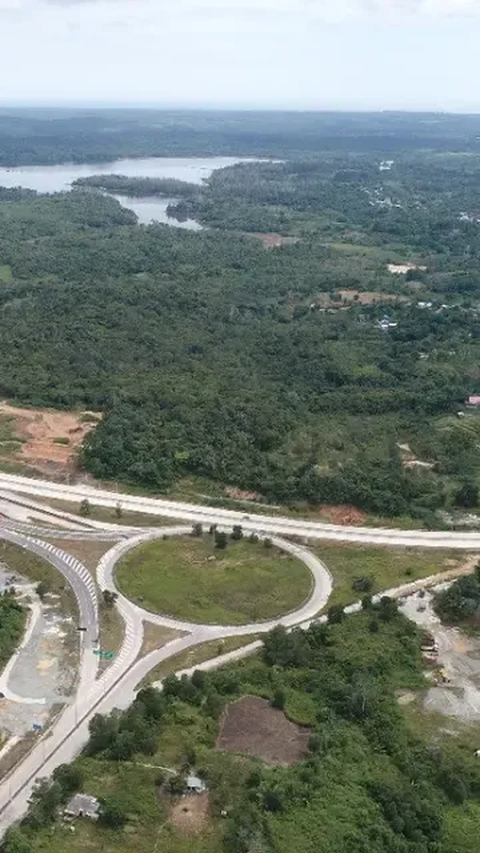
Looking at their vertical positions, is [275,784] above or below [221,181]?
below

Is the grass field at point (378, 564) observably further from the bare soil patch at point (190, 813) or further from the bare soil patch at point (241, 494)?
the bare soil patch at point (190, 813)

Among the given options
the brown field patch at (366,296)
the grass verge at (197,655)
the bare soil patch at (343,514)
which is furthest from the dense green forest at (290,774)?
the brown field patch at (366,296)

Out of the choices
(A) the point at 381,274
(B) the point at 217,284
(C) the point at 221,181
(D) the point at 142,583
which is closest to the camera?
(D) the point at 142,583

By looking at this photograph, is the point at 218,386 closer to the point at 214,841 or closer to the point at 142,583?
the point at 142,583

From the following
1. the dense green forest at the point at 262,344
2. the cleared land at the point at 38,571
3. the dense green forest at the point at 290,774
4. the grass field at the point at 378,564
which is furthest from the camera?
the dense green forest at the point at 262,344

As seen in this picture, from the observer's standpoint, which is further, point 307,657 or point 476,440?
point 476,440

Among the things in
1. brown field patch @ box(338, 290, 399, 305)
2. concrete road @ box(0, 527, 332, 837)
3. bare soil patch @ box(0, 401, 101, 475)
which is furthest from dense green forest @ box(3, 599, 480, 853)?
brown field patch @ box(338, 290, 399, 305)

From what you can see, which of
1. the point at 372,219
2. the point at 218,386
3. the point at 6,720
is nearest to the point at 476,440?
the point at 218,386
